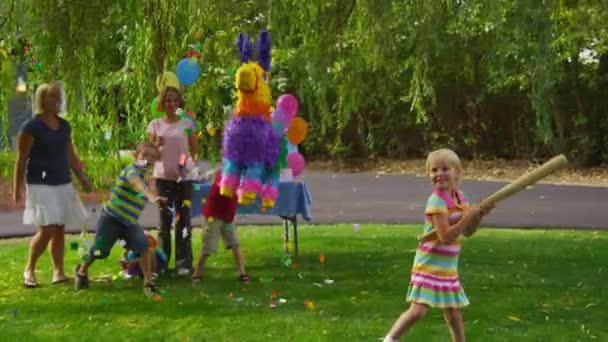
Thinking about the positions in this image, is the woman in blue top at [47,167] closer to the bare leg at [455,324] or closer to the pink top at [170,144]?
the pink top at [170,144]

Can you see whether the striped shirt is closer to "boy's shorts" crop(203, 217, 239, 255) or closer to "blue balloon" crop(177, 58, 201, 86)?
"boy's shorts" crop(203, 217, 239, 255)

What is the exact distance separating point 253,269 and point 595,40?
33.4 feet

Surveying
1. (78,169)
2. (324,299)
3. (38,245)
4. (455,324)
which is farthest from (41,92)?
Answer: (455,324)

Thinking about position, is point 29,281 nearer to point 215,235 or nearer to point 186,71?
point 215,235

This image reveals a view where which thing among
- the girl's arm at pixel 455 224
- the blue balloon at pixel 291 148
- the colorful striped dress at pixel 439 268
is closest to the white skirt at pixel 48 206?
the blue balloon at pixel 291 148

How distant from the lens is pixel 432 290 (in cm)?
425

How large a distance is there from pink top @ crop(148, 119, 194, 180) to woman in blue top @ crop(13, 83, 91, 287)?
0.63 m

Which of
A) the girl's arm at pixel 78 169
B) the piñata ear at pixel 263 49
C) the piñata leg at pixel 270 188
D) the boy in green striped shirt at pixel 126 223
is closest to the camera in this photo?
the piñata leg at pixel 270 188

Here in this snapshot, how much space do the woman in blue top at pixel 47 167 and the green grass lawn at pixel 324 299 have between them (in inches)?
21.3

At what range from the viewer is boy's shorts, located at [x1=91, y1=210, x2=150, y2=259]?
242 inches

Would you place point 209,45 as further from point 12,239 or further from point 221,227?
point 12,239

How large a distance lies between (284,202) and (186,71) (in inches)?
59.3

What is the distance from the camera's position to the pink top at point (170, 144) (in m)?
6.54

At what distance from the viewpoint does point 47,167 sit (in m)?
6.43
